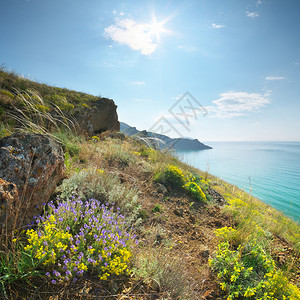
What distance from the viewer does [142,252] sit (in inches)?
81.2

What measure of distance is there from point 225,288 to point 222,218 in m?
2.00

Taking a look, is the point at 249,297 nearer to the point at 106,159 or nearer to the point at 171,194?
the point at 171,194

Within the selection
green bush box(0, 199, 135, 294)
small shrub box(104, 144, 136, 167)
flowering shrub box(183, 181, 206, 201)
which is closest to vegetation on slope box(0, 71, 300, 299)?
green bush box(0, 199, 135, 294)

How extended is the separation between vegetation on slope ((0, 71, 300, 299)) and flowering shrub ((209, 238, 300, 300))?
0.04 ft

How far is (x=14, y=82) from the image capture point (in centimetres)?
816

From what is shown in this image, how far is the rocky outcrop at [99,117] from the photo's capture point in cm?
870

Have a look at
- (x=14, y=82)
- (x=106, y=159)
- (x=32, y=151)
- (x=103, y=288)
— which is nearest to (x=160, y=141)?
(x=106, y=159)

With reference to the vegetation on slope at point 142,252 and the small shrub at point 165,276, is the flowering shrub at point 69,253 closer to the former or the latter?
the vegetation on slope at point 142,252

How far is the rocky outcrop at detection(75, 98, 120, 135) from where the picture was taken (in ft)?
28.5

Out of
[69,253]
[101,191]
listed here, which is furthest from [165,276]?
[101,191]

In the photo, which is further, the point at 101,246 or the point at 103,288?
the point at 101,246

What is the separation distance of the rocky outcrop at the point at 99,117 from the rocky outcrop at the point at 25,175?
6327 millimetres

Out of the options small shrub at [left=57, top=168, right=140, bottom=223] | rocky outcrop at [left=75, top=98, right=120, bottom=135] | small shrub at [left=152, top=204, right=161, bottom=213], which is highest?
rocky outcrop at [left=75, top=98, right=120, bottom=135]

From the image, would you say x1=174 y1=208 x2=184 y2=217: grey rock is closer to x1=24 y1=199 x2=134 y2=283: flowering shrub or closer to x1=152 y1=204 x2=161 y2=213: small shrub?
x1=152 y1=204 x2=161 y2=213: small shrub
